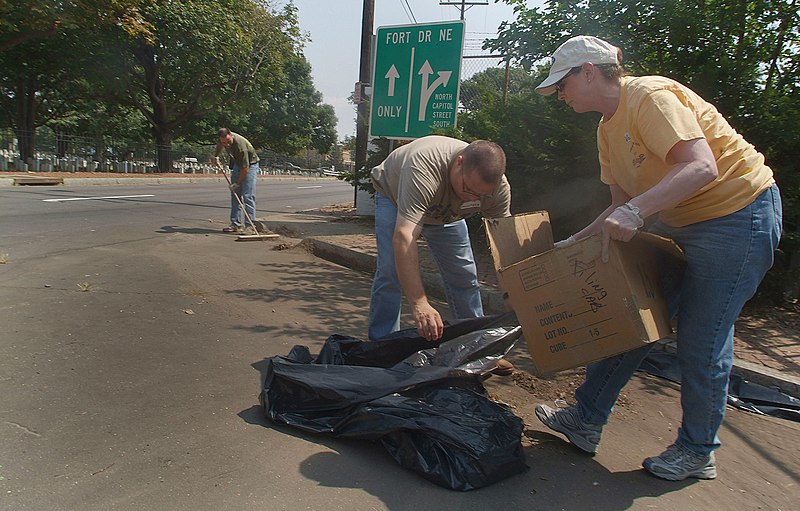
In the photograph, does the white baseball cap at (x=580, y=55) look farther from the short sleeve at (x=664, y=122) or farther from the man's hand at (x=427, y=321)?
the man's hand at (x=427, y=321)

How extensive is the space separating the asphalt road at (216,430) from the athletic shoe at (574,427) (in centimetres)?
7

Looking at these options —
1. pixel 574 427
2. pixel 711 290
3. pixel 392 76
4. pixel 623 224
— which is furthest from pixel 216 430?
pixel 392 76

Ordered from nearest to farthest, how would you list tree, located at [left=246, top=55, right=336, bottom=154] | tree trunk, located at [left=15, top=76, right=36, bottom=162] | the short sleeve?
1. the short sleeve
2. tree trunk, located at [left=15, top=76, right=36, bottom=162]
3. tree, located at [left=246, top=55, right=336, bottom=154]

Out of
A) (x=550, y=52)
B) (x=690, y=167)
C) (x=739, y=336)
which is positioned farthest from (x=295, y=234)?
(x=690, y=167)

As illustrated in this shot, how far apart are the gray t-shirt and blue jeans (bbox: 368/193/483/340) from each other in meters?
0.15

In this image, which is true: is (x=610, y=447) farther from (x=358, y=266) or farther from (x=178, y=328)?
(x=358, y=266)

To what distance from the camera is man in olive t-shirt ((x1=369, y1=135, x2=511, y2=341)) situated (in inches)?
106

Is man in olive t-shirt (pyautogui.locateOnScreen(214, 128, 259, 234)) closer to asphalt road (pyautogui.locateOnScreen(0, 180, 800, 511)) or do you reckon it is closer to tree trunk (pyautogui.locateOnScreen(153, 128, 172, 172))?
asphalt road (pyautogui.locateOnScreen(0, 180, 800, 511))

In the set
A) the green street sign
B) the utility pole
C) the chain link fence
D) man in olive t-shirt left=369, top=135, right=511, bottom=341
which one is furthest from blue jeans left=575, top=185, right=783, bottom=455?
the chain link fence

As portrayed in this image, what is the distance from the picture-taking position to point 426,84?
742 cm

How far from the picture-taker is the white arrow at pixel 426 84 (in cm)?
727

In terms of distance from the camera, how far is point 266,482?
2.29 meters

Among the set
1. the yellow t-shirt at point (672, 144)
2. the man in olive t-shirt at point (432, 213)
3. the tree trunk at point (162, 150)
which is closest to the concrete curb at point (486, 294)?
the man in olive t-shirt at point (432, 213)

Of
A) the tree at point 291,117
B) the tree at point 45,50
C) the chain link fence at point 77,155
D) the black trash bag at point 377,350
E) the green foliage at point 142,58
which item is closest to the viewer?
the black trash bag at point 377,350
